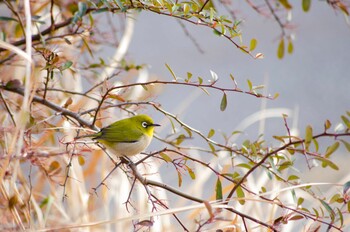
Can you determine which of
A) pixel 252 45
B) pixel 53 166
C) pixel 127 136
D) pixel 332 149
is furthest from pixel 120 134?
pixel 332 149

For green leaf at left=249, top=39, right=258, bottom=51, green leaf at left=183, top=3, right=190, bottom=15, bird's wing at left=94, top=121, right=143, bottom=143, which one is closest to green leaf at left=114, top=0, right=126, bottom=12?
green leaf at left=183, top=3, right=190, bottom=15

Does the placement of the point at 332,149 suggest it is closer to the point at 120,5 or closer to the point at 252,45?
the point at 252,45

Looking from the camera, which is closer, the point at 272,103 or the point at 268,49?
the point at 272,103

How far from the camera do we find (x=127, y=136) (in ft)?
5.76

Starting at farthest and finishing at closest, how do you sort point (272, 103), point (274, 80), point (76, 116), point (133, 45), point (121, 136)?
point (133, 45) < point (274, 80) < point (272, 103) < point (121, 136) < point (76, 116)

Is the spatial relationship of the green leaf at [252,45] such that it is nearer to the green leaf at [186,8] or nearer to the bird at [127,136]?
the green leaf at [186,8]

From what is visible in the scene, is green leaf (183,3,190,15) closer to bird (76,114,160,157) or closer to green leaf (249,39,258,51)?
green leaf (249,39,258,51)

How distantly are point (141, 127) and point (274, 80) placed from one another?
3.00 m

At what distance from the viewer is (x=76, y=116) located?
4.74 feet

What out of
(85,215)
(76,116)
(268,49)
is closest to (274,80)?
(268,49)

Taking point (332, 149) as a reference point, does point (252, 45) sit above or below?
above

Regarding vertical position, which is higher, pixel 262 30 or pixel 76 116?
pixel 262 30

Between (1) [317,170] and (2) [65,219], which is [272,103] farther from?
(2) [65,219]

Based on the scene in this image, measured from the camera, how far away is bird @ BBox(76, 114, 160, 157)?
1.69 m
